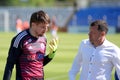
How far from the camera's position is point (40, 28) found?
7.82 metres

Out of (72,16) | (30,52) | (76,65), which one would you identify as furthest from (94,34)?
(72,16)

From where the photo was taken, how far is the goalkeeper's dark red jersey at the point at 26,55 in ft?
26.1

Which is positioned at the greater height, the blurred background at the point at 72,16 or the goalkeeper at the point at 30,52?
the blurred background at the point at 72,16

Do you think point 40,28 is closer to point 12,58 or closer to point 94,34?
point 12,58

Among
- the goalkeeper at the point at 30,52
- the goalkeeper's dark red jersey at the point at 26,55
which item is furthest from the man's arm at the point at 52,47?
the goalkeeper's dark red jersey at the point at 26,55

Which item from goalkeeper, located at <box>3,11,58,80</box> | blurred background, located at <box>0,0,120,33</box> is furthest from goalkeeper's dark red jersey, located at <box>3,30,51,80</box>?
blurred background, located at <box>0,0,120,33</box>

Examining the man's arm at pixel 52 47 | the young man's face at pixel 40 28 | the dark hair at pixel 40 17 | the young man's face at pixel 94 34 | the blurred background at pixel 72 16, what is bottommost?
the man's arm at pixel 52 47

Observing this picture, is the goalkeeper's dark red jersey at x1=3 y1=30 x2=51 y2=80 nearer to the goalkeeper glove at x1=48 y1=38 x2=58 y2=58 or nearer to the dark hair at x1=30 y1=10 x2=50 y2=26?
the goalkeeper glove at x1=48 y1=38 x2=58 y2=58

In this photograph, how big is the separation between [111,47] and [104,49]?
106 mm

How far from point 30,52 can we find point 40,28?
49cm

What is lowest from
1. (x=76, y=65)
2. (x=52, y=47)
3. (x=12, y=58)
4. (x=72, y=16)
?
(x=76, y=65)

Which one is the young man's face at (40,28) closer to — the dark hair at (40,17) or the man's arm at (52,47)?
the dark hair at (40,17)

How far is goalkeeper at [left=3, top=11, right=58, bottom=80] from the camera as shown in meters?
7.83

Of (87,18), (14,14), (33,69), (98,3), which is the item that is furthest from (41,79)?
(98,3)
